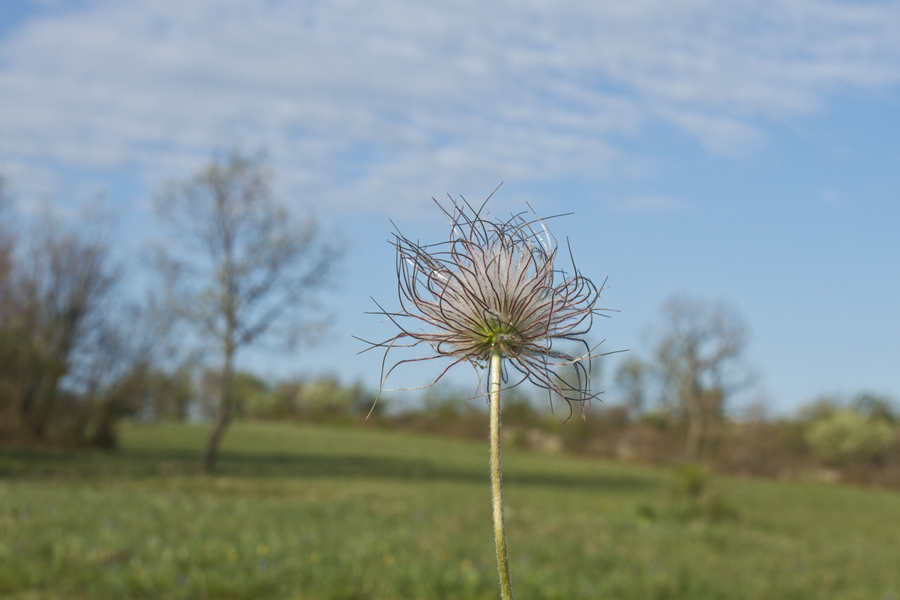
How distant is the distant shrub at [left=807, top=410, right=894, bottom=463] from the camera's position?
39406 millimetres

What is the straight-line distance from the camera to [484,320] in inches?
35.9

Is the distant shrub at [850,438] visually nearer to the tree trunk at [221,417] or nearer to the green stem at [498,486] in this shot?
the tree trunk at [221,417]

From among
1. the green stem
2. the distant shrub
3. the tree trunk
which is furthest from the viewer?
the distant shrub

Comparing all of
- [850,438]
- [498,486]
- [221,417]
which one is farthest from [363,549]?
[850,438]

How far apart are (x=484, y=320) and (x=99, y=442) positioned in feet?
100

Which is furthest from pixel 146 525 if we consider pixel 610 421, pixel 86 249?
pixel 610 421

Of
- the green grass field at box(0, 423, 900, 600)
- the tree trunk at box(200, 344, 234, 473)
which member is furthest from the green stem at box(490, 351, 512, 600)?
the tree trunk at box(200, 344, 234, 473)

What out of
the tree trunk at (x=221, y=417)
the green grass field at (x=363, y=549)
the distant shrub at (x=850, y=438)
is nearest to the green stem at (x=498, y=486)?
the green grass field at (x=363, y=549)

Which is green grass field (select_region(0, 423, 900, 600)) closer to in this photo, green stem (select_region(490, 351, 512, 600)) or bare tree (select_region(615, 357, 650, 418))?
green stem (select_region(490, 351, 512, 600))

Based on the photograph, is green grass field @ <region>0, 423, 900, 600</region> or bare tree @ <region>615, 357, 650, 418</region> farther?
bare tree @ <region>615, 357, 650, 418</region>

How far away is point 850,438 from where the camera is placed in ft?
131

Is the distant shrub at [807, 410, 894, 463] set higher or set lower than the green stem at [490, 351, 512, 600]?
lower

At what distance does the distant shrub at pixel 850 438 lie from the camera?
39406 millimetres

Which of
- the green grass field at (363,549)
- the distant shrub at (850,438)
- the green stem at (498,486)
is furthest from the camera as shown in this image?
the distant shrub at (850,438)
